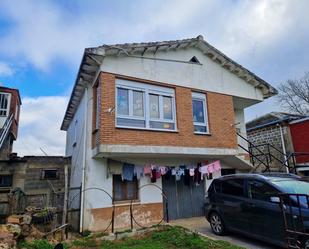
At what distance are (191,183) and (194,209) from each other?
1.23 m

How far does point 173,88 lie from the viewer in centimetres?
1137

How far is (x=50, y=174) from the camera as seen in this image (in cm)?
1290

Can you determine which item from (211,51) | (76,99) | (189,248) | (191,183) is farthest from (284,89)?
(189,248)

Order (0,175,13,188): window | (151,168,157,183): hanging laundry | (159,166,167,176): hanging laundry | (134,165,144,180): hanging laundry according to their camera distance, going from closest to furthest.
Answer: (134,165,144,180): hanging laundry → (151,168,157,183): hanging laundry → (159,166,167,176): hanging laundry → (0,175,13,188): window

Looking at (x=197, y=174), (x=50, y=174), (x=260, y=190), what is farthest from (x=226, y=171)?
(x=50, y=174)

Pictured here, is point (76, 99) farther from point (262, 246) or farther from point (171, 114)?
point (262, 246)

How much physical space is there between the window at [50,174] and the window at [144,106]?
18.9 feet

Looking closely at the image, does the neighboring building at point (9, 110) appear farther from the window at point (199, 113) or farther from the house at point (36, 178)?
the window at point (199, 113)

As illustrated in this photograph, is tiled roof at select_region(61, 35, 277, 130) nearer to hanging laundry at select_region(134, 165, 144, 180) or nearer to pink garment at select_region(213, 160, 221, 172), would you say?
hanging laundry at select_region(134, 165, 144, 180)

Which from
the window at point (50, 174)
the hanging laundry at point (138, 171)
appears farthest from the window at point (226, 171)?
the window at point (50, 174)

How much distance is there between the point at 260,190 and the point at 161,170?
459 centimetres

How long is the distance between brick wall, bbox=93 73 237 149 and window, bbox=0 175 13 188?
5.77 metres

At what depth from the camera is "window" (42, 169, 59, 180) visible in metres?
12.8

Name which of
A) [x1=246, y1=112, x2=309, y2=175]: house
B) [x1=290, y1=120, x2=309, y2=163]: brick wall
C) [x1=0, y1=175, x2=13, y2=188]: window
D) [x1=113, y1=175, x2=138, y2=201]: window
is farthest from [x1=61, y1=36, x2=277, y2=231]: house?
[x1=290, y1=120, x2=309, y2=163]: brick wall
